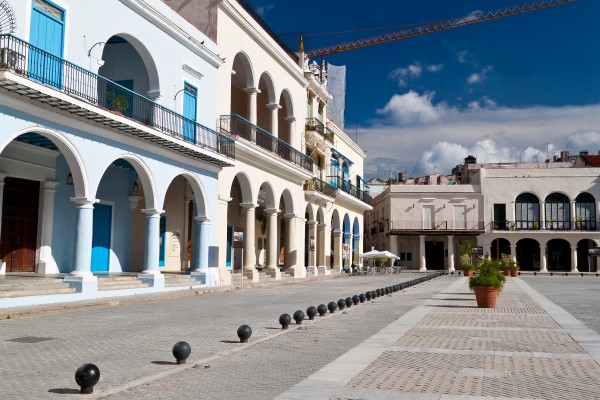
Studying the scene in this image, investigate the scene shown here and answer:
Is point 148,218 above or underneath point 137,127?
underneath

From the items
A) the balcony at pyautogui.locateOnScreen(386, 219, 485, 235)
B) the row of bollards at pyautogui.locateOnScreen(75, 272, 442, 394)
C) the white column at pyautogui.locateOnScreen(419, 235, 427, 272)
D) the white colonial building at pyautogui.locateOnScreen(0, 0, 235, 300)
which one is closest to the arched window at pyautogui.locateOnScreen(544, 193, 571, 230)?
the balcony at pyautogui.locateOnScreen(386, 219, 485, 235)

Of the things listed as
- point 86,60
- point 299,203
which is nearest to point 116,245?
point 86,60

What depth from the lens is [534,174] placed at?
197ft

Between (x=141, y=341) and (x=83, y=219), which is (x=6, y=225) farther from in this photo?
(x=141, y=341)

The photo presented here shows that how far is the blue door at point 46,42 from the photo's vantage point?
590 inches

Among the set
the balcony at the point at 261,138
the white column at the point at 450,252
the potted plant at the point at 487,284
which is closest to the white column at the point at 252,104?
the balcony at the point at 261,138

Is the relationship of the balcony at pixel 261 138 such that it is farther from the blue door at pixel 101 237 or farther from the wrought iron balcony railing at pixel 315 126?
the blue door at pixel 101 237

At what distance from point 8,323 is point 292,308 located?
708 centimetres

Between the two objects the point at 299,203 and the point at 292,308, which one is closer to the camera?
→ the point at 292,308

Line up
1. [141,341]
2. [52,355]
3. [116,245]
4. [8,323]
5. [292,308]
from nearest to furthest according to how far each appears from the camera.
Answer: [52,355], [141,341], [8,323], [292,308], [116,245]

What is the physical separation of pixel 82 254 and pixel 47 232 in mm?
3779

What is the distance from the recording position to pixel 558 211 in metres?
59.5

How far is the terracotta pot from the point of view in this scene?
17.2 metres

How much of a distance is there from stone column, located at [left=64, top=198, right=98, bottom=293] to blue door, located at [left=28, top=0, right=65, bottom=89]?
3.53 m
